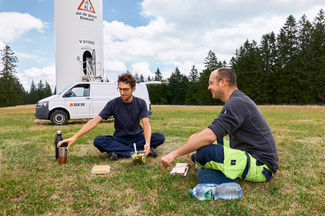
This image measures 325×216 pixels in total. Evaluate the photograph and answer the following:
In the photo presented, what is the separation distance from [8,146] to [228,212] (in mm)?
6115

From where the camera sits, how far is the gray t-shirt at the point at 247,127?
260 cm

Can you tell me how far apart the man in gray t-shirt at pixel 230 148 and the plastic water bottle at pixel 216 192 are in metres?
0.14

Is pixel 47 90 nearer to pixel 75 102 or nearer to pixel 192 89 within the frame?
pixel 192 89

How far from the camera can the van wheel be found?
34.9ft

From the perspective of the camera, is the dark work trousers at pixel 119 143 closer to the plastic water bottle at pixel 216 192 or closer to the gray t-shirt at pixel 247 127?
the plastic water bottle at pixel 216 192

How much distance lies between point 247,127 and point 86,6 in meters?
14.9

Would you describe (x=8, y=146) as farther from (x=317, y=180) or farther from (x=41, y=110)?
(x=317, y=180)

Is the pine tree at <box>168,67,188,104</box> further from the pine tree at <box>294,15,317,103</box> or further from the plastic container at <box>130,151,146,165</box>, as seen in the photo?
the plastic container at <box>130,151,146,165</box>

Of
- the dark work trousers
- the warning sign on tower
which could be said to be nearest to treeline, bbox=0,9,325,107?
the warning sign on tower

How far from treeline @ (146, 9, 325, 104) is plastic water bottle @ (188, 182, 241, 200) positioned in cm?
4450

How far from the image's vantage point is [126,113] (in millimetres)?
4539

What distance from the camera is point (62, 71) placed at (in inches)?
593

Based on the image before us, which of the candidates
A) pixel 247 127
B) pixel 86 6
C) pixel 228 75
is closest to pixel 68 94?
pixel 86 6

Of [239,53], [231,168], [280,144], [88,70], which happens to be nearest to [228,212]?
[231,168]
